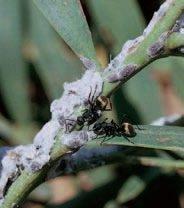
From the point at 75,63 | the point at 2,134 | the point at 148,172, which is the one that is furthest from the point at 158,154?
the point at 2,134

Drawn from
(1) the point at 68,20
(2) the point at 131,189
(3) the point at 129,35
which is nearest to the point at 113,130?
(1) the point at 68,20

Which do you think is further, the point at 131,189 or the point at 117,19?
the point at 117,19

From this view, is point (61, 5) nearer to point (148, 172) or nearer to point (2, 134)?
point (148, 172)

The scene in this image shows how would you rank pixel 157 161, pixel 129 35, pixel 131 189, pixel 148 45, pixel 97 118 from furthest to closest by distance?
1. pixel 129 35
2. pixel 131 189
3. pixel 157 161
4. pixel 97 118
5. pixel 148 45

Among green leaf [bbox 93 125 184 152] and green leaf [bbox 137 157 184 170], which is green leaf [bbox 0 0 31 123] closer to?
green leaf [bbox 137 157 184 170]

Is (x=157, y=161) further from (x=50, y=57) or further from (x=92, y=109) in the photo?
(x=50, y=57)

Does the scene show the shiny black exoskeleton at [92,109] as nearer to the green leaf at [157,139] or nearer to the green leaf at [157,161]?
the green leaf at [157,139]

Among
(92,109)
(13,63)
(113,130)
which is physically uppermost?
(92,109)

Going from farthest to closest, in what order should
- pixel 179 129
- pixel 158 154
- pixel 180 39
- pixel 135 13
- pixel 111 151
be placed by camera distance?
pixel 135 13 → pixel 158 154 → pixel 111 151 → pixel 179 129 → pixel 180 39

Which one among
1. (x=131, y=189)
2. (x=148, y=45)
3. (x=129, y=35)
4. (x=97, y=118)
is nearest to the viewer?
(x=148, y=45)
